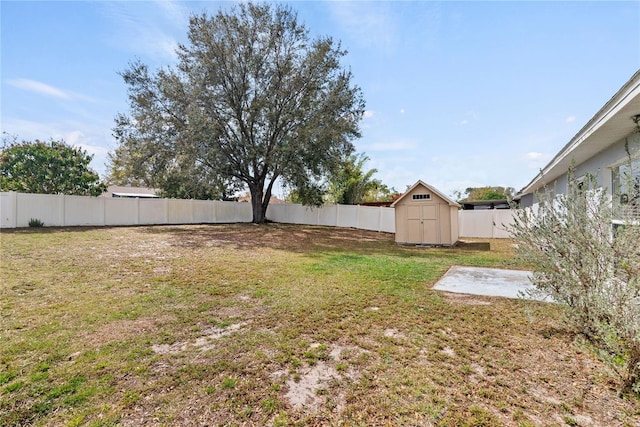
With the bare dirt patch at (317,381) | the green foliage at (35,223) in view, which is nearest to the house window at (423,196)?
the bare dirt patch at (317,381)

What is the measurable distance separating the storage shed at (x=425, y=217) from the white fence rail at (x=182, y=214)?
5.58 feet

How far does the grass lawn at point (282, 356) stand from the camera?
80.0 inches

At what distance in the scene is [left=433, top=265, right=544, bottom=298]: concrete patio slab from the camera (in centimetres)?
518

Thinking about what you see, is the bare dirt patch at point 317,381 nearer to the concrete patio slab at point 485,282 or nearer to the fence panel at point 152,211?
the concrete patio slab at point 485,282

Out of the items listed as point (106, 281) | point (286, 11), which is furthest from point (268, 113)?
point (106, 281)

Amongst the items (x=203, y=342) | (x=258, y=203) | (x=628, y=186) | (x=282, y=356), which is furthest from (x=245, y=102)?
(x=628, y=186)

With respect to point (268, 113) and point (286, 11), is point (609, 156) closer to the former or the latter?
point (268, 113)

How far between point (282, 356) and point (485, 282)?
478cm

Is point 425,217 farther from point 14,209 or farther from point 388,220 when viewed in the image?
point 14,209

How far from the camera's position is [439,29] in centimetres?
790

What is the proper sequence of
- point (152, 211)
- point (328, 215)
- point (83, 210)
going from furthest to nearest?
point (328, 215)
point (152, 211)
point (83, 210)

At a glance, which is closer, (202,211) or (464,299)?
(464,299)

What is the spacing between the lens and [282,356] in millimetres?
2812

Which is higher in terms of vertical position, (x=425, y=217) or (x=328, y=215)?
(x=328, y=215)
